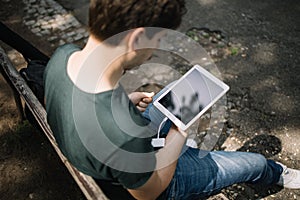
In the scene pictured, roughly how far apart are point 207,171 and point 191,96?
43 centimetres

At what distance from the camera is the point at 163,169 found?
178 centimetres

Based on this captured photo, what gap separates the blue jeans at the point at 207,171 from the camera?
2.08 metres

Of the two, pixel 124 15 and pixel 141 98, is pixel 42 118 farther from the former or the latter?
pixel 124 15

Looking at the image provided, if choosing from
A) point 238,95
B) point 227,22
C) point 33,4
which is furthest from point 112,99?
point 33,4

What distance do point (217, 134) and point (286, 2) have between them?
2095 mm

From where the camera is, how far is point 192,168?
2.14m

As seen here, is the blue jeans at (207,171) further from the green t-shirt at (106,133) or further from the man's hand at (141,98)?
the green t-shirt at (106,133)

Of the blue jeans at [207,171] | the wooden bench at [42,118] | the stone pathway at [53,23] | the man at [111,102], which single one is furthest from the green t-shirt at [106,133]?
the stone pathway at [53,23]

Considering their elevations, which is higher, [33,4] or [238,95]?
[33,4]

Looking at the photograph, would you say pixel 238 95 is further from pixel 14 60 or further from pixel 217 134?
pixel 14 60

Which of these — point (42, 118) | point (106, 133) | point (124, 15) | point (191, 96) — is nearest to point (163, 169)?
point (106, 133)

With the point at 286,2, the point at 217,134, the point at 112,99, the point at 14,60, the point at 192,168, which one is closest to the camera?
the point at 112,99

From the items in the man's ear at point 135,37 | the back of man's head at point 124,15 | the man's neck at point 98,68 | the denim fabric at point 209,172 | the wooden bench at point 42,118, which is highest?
the back of man's head at point 124,15

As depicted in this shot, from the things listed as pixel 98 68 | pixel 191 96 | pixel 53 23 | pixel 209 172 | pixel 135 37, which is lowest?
pixel 53 23
